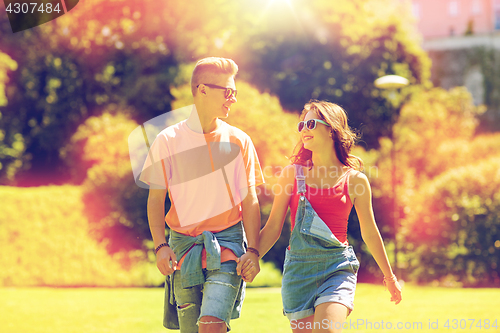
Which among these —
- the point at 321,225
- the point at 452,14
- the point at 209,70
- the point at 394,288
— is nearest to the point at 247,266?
the point at 321,225

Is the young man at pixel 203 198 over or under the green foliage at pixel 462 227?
over

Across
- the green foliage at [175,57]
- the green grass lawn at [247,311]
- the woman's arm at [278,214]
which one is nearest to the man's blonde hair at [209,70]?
the woman's arm at [278,214]

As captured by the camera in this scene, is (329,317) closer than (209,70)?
Yes

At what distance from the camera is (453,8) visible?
43.8 metres

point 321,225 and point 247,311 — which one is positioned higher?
point 321,225

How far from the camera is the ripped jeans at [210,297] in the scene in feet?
9.40

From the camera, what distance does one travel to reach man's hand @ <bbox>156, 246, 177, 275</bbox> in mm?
2902

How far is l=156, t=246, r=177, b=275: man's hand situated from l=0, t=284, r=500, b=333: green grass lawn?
3.65 metres

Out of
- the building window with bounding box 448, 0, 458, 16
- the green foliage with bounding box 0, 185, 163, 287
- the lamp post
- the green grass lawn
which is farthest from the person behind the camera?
the building window with bounding box 448, 0, 458, 16

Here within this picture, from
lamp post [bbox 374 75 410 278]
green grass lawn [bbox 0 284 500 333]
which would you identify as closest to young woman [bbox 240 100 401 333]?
green grass lawn [bbox 0 284 500 333]

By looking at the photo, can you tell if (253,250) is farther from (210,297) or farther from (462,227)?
(462,227)

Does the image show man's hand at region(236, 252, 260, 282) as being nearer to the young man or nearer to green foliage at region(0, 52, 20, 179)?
the young man

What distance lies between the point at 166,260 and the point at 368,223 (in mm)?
1303

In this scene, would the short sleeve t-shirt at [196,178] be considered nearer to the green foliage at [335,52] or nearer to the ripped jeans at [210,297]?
the ripped jeans at [210,297]
